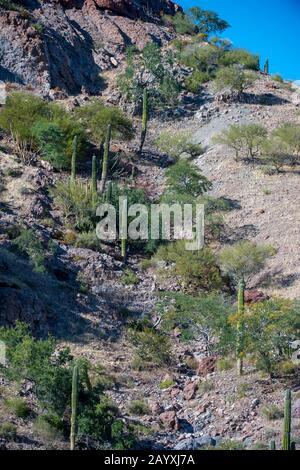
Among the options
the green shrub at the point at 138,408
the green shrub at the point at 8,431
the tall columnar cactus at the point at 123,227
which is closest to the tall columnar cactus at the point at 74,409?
the green shrub at the point at 8,431

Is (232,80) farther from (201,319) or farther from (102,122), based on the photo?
(201,319)

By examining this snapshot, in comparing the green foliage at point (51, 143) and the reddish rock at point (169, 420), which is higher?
the green foliage at point (51, 143)

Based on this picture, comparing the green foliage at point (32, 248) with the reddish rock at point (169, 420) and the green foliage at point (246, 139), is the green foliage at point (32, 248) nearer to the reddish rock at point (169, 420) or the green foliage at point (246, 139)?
the reddish rock at point (169, 420)

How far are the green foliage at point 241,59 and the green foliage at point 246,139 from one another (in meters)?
13.5

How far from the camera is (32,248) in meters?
27.3

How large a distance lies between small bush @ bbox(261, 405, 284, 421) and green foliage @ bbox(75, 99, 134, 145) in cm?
2137

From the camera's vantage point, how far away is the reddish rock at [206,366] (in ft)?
75.0

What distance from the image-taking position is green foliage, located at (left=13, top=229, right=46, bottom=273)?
26.8m

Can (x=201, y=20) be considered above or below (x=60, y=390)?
above

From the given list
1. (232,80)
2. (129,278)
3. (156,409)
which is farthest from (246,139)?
(156,409)

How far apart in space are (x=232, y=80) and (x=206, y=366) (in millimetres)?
25161

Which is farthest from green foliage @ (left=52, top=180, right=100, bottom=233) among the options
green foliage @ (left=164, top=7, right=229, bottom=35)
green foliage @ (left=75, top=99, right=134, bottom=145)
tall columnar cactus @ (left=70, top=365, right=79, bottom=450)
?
green foliage @ (left=164, top=7, right=229, bottom=35)

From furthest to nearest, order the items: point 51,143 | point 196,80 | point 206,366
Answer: point 196,80 < point 51,143 < point 206,366

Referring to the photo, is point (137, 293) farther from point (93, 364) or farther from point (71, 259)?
point (93, 364)
